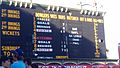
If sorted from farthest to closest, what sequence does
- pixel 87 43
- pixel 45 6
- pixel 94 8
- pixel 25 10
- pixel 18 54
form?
pixel 94 8 < pixel 87 43 < pixel 45 6 < pixel 25 10 < pixel 18 54

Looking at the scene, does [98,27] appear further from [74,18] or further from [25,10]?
[25,10]

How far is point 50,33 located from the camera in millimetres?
17219

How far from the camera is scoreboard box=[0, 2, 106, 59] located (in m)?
15.7

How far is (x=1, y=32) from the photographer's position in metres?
15.3

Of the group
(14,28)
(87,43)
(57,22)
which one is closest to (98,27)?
(87,43)

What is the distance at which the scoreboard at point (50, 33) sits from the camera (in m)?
15.7

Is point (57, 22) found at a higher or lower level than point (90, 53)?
higher

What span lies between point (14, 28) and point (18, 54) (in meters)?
11.3

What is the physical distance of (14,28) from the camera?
51.8 feet

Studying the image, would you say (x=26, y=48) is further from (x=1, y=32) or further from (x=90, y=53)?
(x=90, y=53)

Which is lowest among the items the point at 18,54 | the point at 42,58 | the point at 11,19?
the point at 42,58

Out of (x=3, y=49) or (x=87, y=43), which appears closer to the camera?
Answer: (x=3, y=49)

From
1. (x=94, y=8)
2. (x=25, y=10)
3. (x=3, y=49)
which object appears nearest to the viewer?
(x=3, y=49)

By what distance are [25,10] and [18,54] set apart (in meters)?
12.1
